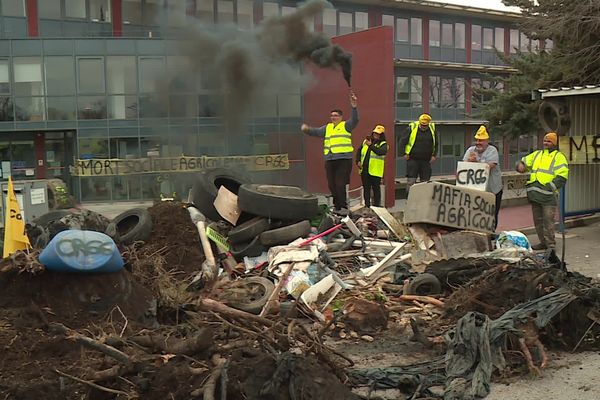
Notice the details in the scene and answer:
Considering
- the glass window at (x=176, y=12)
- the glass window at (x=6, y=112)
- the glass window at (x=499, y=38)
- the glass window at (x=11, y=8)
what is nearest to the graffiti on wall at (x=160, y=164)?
the glass window at (x=6, y=112)

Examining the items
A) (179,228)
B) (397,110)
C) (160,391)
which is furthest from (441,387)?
(397,110)

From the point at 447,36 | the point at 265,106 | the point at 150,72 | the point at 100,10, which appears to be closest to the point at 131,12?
the point at 100,10

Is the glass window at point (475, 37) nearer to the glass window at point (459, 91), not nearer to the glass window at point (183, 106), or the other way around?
the glass window at point (459, 91)

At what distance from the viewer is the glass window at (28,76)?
23844 mm

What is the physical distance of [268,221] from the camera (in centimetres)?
876

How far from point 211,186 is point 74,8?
1866 cm

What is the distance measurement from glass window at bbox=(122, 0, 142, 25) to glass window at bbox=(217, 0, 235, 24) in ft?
14.6

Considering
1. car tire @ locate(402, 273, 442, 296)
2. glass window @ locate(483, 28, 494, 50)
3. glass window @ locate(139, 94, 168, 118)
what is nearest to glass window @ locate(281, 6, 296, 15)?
glass window @ locate(139, 94, 168, 118)

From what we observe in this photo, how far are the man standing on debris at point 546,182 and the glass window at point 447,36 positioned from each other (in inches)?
1097

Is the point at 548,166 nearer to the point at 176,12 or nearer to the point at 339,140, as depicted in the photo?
the point at 339,140

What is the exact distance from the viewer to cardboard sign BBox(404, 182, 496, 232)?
29.1ft

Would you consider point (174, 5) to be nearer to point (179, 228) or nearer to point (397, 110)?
point (179, 228)

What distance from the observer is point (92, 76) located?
23.8 metres

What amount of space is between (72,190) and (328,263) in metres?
19.0
